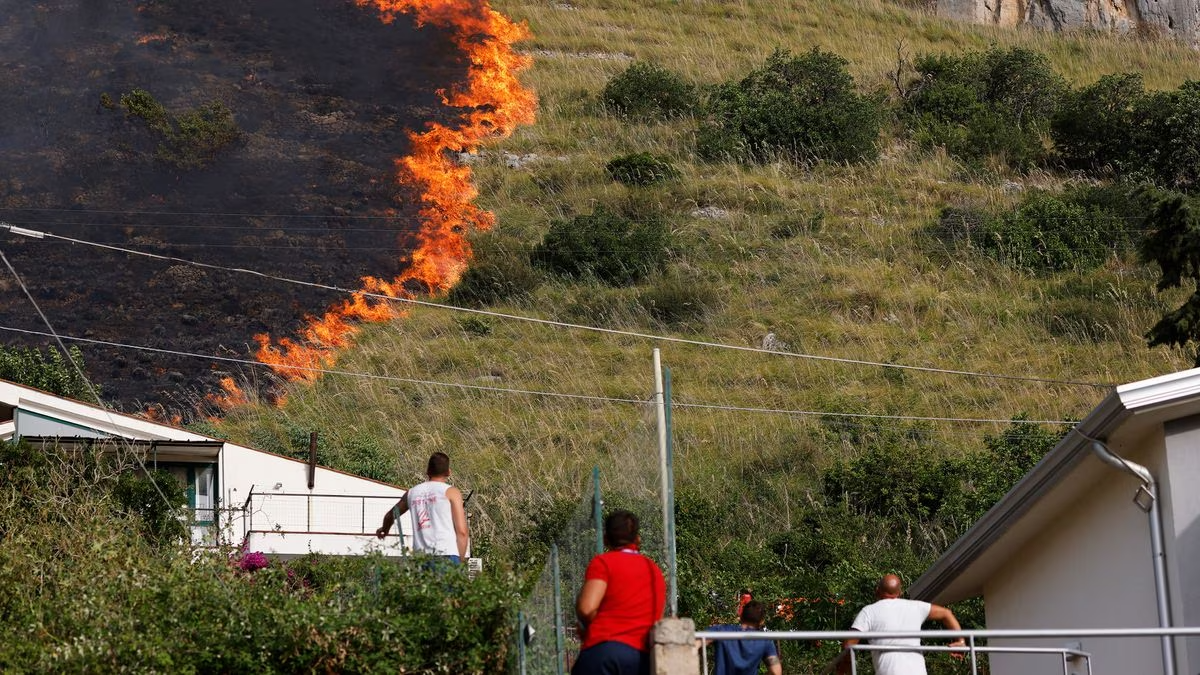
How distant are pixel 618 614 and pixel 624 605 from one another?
2.2 inches

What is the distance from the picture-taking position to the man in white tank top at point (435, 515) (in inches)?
430

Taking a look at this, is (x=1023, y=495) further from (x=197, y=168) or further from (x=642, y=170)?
(x=197, y=168)

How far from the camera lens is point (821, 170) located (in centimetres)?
5075

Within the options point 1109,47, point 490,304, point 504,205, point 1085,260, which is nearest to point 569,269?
point 490,304

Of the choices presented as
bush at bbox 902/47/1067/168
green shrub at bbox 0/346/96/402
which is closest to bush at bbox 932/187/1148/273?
bush at bbox 902/47/1067/168

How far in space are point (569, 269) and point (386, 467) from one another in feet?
47.8

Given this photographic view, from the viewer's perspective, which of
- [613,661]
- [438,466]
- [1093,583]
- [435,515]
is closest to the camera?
[613,661]

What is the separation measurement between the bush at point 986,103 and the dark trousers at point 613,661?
4564 centimetres

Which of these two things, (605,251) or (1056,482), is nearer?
(1056,482)

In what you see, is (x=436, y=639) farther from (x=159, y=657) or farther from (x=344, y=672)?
(x=159, y=657)

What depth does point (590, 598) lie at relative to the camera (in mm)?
8148

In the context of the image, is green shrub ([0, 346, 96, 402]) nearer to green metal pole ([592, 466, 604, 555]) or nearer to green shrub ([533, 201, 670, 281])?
green shrub ([533, 201, 670, 281])

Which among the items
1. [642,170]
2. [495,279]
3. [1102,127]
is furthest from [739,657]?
[1102,127]

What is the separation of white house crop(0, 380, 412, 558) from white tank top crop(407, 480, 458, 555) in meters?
13.0
